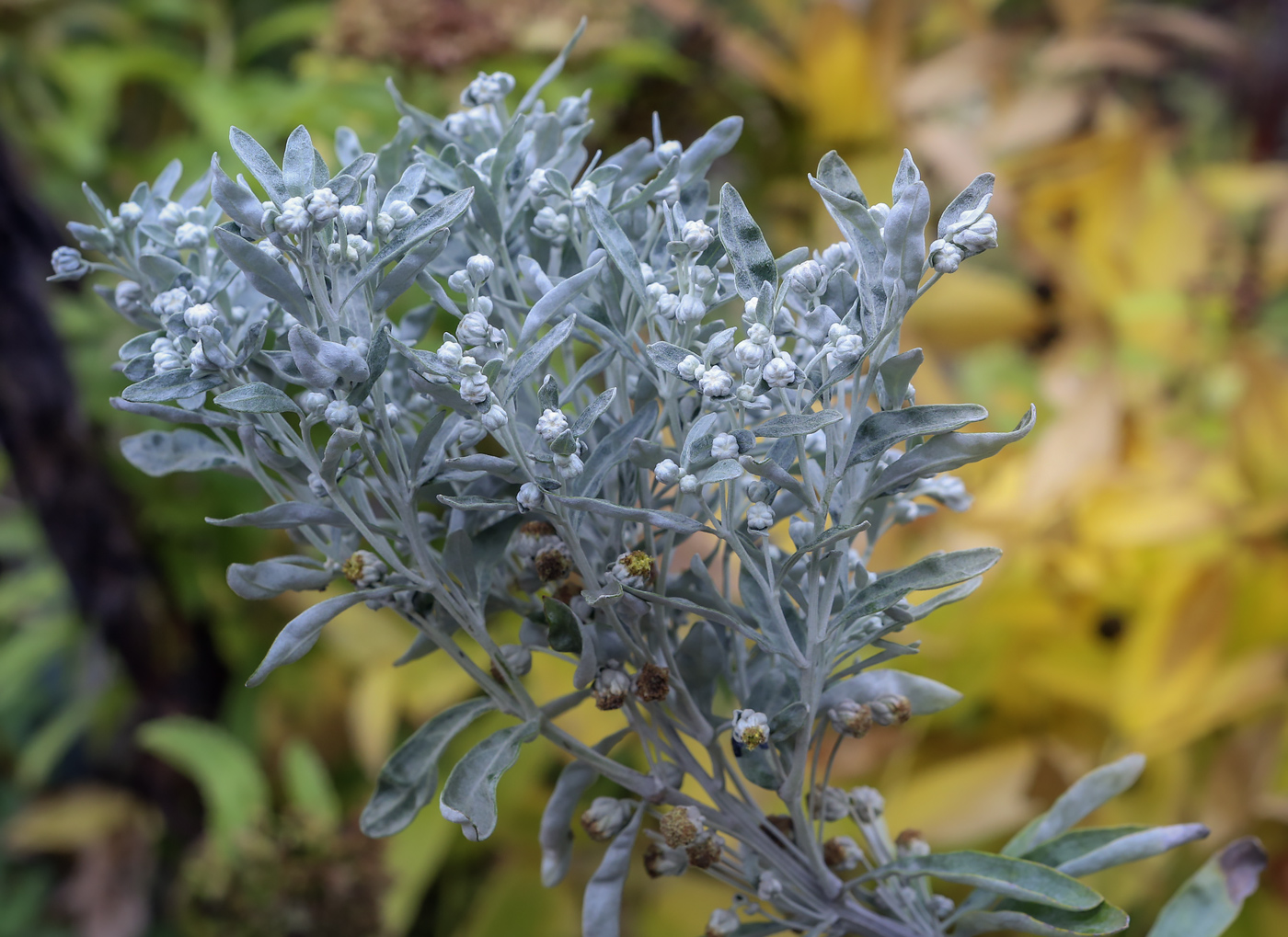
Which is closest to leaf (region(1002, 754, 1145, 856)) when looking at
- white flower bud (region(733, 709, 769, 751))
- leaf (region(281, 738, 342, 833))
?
white flower bud (region(733, 709, 769, 751))

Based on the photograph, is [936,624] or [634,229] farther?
[936,624]

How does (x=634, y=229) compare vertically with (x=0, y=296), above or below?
above

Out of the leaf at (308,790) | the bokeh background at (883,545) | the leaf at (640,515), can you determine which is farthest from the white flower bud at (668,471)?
the leaf at (308,790)

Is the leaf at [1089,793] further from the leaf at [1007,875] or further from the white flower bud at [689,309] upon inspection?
the white flower bud at [689,309]

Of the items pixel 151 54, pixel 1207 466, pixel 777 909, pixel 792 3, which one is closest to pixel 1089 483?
pixel 1207 466

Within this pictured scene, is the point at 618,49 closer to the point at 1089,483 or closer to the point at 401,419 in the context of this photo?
the point at 1089,483

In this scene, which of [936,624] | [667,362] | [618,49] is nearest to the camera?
[667,362]
